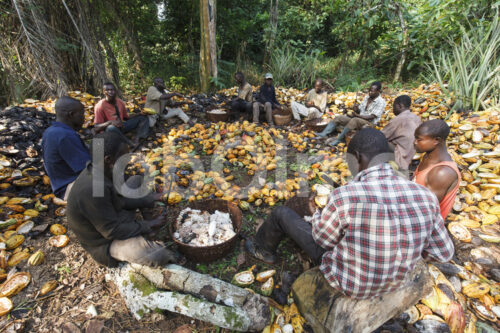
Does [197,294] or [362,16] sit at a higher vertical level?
[362,16]

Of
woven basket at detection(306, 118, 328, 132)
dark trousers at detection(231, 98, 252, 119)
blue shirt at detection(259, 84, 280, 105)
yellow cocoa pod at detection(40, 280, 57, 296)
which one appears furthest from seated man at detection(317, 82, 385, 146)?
yellow cocoa pod at detection(40, 280, 57, 296)

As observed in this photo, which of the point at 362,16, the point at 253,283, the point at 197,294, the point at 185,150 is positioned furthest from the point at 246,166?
the point at 362,16

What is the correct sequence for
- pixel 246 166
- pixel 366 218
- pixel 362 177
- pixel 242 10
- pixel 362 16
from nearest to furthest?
1. pixel 366 218
2. pixel 362 177
3. pixel 246 166
4. pixel 362 16
5. pixel 242 10

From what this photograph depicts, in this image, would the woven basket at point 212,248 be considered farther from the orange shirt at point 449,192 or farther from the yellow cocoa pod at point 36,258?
the orange shirt at point 449,192

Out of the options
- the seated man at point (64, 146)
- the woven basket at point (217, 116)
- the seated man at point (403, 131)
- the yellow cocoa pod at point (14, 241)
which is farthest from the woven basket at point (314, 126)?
the yellow cocoa pod at point (14, 241)

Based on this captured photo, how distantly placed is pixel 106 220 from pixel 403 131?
11.6ft

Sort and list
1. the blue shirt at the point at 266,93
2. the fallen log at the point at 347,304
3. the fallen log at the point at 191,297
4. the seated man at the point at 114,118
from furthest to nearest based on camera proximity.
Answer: the blue shirt at the point at 266,93 → the seated man at the point at 114,118 → the fallen log at the point at 191,297 → the fallen log at the point at 347,304

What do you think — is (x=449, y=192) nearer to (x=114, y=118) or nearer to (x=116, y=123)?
(x=116, y=123)

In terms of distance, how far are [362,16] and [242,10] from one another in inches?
157

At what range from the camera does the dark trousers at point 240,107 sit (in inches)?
210

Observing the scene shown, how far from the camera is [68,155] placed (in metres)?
2.43

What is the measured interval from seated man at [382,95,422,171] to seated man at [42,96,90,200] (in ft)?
12.3

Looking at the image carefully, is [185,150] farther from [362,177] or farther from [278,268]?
[362,177]

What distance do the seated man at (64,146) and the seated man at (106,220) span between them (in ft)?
2.74
